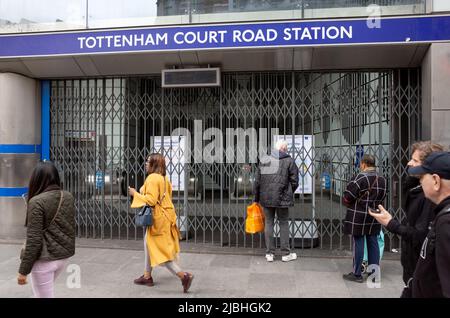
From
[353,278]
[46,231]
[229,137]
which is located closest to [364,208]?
[353,278]

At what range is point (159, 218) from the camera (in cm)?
505

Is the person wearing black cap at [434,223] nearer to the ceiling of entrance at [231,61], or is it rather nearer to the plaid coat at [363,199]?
the plaid coat at [363,199]

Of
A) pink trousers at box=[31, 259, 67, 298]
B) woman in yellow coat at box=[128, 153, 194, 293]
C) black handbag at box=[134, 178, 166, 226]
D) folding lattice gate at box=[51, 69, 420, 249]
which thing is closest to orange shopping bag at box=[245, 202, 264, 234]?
folding lattice gate at box=[51, 69, 420, 249]

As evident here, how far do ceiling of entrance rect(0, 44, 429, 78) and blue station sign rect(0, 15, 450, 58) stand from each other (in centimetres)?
12

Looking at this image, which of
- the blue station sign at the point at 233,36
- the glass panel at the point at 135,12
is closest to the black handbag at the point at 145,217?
the blue station sign at the point at 233,36

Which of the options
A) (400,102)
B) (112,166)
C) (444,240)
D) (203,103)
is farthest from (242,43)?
(444,240)

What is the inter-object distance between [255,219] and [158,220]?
1.85 metres

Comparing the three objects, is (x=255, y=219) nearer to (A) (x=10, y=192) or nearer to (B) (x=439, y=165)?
(B) (x=439, y=165)

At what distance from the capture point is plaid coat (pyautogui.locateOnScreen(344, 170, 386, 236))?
5.27 meters

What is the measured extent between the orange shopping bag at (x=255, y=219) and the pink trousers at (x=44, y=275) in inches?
128

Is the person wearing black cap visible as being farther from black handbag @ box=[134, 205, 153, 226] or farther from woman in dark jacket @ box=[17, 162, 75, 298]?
black handbag @ box=[134, 205, 153, 226]

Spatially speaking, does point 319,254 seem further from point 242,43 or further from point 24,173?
point 24,173

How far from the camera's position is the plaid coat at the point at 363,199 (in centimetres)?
527

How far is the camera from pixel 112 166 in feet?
25.7
